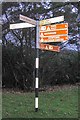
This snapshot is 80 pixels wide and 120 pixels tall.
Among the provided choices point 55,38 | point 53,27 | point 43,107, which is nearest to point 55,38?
point 55,38

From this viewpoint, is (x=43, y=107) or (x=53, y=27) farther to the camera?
(x=43, y=107)

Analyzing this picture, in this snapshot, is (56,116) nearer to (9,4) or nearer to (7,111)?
(7,111)

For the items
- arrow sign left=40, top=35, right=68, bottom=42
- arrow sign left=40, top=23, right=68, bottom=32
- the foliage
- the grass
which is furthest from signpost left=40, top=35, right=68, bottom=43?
the foliage

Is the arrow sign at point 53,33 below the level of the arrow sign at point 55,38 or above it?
above

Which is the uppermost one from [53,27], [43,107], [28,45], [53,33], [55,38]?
[53,27]

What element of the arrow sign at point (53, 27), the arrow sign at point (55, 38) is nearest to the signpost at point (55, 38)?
the arrow sign at point (55, 38)

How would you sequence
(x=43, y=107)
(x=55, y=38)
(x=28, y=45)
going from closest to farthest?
(x=55, y=38) < (x=43, y=107) < (x=28, y=45)

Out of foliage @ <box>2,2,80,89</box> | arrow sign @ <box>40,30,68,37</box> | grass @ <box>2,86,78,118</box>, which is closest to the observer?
grass @ <box>2,86,78,118</box>

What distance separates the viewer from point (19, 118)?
8.32 metres

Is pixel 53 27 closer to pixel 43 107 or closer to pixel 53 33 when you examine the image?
pixel 53 33

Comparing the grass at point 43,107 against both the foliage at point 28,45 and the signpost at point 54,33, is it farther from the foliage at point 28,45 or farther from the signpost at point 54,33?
the foliage at point 28,45

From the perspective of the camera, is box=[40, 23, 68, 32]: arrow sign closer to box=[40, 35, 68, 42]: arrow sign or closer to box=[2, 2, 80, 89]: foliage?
box=[40, 35, 68, 42]: arrow sign

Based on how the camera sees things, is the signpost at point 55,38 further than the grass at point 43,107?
Yes

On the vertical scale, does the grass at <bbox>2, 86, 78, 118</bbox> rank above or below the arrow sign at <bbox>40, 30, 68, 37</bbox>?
below
